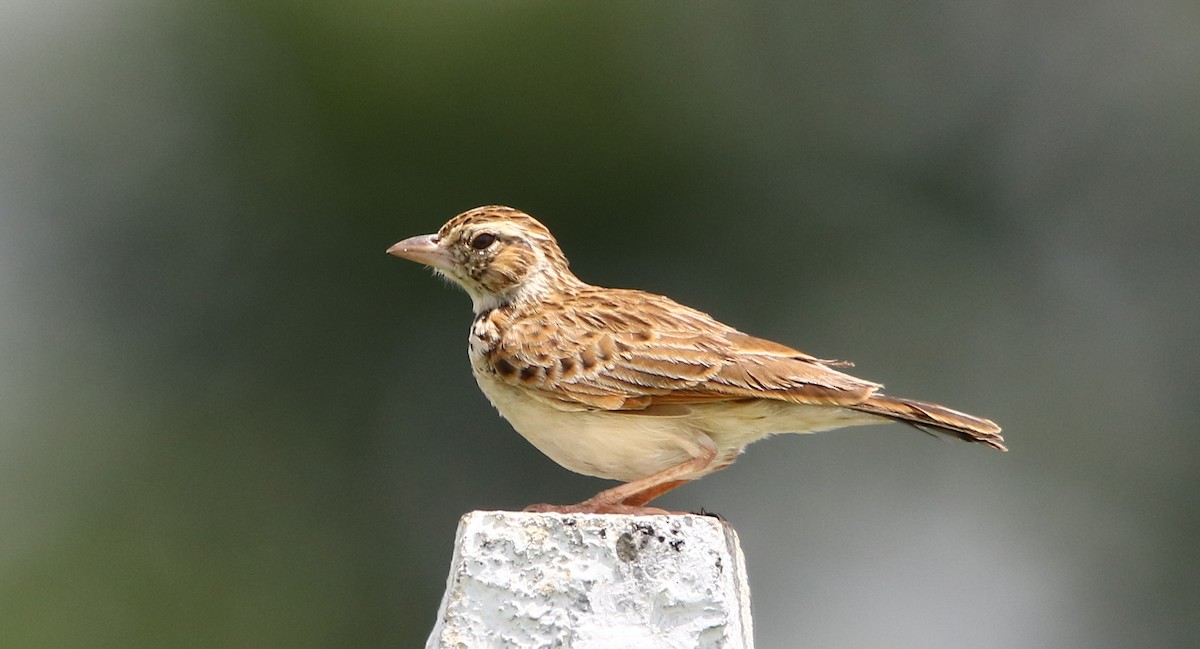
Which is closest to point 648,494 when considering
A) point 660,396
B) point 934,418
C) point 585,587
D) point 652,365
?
point 660,396

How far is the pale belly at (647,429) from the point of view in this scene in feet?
25.2

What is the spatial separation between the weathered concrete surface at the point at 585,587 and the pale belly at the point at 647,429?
234 cm

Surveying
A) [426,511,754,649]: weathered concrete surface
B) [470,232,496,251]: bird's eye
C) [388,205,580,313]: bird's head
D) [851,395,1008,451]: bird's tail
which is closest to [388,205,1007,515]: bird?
[851,395,1008,451]: bird's tail

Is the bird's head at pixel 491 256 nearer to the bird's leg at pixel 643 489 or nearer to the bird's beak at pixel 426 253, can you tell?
the bird's beak at pixel 426 253

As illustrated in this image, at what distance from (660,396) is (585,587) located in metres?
2.45

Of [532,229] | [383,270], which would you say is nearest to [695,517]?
[532,229]

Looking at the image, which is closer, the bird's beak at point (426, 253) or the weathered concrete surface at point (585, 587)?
the weathered concrete surface at point (585, 587)

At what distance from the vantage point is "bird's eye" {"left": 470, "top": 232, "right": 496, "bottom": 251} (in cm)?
891

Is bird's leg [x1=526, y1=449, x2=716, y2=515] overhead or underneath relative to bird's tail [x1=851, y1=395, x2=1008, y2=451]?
underneath

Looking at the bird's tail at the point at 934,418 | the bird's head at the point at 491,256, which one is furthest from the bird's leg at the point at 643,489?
the bird's head at the point at 491,256

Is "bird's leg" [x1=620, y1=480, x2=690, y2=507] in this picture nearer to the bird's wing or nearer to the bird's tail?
the bird's wing

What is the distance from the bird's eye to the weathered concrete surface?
370cm

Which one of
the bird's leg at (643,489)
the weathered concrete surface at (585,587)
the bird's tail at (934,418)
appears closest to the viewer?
the weathered concrete surface at (585,587)

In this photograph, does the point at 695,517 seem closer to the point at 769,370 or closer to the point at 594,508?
the point at 594,508
